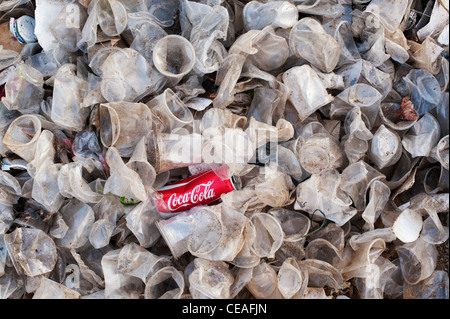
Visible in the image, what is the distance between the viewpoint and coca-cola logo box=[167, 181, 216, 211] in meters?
1.69

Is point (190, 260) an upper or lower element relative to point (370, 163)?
lower

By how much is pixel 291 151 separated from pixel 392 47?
587mm

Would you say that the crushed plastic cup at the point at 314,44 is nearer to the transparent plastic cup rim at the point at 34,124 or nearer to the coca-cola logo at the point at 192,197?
the coca-cola logo at the point at 192,197

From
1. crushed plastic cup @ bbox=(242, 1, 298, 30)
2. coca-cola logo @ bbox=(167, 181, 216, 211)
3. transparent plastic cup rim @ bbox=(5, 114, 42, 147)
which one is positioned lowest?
coca-cola logo @ bbox=(167, 181, 216, 211)

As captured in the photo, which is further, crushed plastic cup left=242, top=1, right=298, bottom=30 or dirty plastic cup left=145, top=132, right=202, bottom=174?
crushed plastic cup left=242, top=1, right=298, bottom=30

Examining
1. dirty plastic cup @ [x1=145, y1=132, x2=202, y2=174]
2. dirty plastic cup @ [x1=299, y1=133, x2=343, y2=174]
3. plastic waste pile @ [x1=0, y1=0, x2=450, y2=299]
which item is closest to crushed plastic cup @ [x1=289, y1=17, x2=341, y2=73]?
plastic waste pile @ [x1=0, y1=0, x2=450, y2=299]

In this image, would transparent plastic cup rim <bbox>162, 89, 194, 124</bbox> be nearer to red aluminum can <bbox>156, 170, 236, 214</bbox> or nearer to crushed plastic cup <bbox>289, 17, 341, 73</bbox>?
red aluminum can <bbox>156, 170, 236, 214</bbox>

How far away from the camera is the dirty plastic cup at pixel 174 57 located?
1.67 m

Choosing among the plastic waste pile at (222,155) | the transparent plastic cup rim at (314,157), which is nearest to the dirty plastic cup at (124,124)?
the plastic waste pile at (222,155)

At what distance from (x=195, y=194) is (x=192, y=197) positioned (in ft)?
0.05
